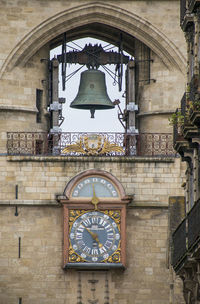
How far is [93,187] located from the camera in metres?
43.0

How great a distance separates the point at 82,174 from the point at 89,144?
90 centimetres

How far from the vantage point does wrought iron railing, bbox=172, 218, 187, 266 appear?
1251 inches

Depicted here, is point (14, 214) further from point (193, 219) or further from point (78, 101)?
point (193, 219)

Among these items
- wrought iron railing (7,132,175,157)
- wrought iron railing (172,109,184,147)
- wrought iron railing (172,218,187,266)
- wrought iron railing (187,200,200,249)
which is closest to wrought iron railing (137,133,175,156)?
wrought iron railing (7,132,175,157)

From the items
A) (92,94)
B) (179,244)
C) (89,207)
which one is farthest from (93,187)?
(179,244)

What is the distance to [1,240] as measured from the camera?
42562mm

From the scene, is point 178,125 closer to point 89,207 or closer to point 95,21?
point 89,207

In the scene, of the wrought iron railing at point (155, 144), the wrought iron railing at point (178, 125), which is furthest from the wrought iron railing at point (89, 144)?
the wrought iron railing at point (178, 125)

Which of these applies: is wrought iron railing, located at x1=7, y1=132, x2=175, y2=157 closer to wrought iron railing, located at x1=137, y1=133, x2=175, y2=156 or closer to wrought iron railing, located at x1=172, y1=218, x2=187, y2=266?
wrought iron railing, located at x1=137, y1=133, x2=175, y2=156

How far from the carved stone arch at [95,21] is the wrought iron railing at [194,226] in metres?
13.7

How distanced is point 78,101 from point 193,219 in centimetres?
1422

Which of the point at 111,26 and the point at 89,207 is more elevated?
the point at 111,26

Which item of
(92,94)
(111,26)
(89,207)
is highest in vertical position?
(111,26)

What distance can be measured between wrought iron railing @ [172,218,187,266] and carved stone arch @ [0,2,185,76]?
440 inches
